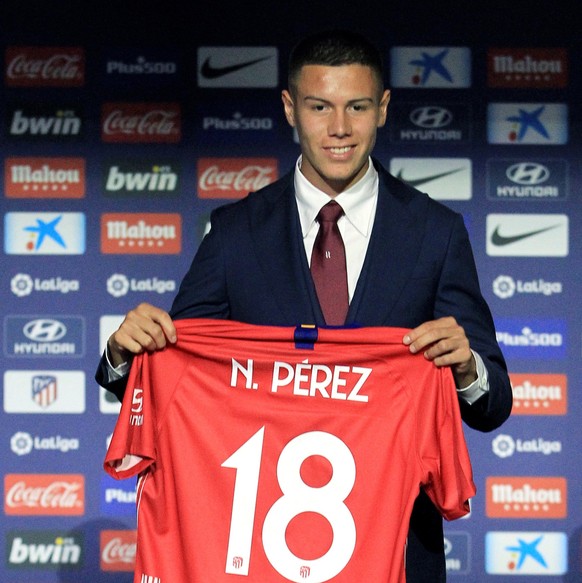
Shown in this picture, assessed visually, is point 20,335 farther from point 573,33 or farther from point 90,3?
point 573,33

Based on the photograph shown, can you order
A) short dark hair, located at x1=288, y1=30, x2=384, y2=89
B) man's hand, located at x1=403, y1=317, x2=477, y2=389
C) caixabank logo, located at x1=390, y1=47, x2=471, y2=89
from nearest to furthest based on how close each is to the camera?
man's hand, located at x1=403, y1=317, x2=477, y2=389 → short dark hair, located at x1=288, y1=30, x2=384, y2=89 → caixabank logo, located at x1=390, y1=47, x2=471, y2=89

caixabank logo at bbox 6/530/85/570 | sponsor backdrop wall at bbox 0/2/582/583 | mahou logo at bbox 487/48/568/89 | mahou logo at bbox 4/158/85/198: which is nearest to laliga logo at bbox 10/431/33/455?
sponsor backdrop wall at bbox 0/2/582/583

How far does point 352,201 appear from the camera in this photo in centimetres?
179

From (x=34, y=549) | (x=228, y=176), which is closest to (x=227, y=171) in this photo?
(x=228, y=176)

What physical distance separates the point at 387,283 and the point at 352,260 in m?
0.09

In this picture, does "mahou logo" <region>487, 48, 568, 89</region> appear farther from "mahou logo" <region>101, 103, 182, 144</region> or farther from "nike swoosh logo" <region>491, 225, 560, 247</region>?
"mahou logo" <region>101, 103, 182, 144</region>

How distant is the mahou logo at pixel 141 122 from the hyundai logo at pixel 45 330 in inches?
24.4

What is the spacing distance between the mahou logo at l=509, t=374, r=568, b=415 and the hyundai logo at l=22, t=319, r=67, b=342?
147 cm

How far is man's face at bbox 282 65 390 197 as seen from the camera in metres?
1.71

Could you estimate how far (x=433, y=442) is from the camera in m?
1.70

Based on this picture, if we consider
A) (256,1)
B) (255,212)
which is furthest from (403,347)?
(256,1)

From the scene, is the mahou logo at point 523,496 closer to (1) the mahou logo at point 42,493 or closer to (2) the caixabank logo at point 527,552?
(2) the caixabank logo at point 527,552

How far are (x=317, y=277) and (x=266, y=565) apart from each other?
0.48 metres

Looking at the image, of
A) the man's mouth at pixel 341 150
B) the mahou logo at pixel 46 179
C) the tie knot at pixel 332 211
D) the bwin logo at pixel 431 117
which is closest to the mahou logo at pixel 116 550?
the mahou logo at pixel 46 179
